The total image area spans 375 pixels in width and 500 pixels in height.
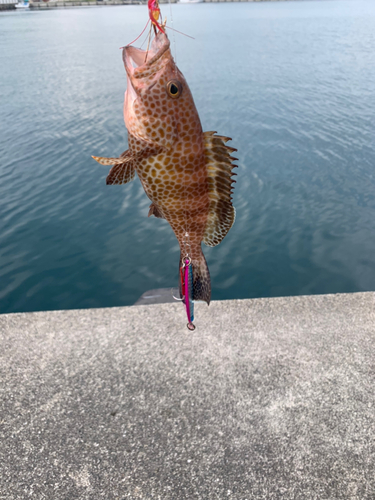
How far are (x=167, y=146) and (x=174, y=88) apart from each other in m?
0.31

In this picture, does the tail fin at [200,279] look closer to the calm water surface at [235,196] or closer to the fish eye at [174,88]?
the fish eye at [174,88]

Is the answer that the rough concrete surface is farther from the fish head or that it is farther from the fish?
the fish head

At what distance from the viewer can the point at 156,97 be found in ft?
6.32

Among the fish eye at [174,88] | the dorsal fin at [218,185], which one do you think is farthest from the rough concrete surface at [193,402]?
the fish eye at [174,88]

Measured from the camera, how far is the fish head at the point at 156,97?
1911mm

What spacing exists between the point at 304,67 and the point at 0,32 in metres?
44.3

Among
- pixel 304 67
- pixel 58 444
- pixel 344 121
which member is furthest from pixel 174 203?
pixel 304 67

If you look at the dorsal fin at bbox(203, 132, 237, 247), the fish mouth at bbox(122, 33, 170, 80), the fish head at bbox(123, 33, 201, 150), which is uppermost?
the fish mouth at bbox(122, 33, 170, 80)

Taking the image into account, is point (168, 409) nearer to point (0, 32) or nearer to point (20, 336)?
point (20, 336)

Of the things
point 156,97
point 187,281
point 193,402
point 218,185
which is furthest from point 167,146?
point 193,402

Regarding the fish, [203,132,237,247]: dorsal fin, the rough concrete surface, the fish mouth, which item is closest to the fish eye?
the fish

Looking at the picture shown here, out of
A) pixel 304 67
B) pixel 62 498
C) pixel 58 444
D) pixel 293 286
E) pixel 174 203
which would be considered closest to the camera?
pixel 174 203

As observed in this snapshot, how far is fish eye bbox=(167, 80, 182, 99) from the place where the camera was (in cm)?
191

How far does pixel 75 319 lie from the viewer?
544cm
